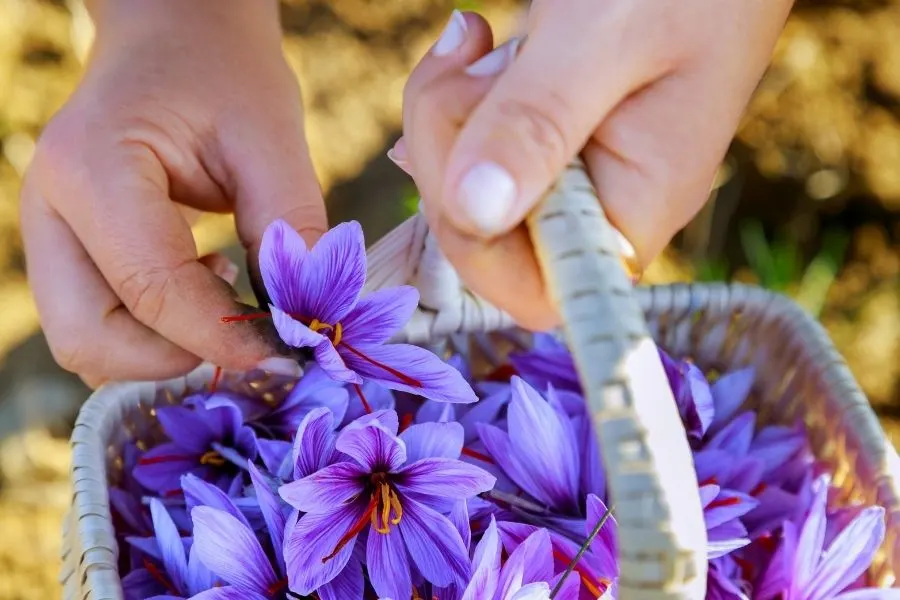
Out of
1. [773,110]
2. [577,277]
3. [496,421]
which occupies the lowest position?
[496,421]

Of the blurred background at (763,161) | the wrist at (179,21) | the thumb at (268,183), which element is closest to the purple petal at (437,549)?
the thumb at (268,183)

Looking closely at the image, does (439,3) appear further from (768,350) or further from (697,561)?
(697,561)

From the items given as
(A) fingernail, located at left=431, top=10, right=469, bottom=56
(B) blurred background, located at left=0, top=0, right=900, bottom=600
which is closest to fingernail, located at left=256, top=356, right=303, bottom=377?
(A) fingernail, located at left=431, top=10, right=469, bottom=56

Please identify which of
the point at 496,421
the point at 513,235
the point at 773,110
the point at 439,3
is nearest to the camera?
the point at 513,235

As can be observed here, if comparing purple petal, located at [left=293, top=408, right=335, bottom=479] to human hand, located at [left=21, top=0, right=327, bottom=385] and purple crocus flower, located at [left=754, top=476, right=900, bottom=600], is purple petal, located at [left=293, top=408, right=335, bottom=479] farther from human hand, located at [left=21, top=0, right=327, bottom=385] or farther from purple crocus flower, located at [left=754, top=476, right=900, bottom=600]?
purple crocus flower, located at [left=754, top=476, right=900, bottom=600]

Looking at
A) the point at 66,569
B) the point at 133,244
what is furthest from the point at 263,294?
the point at 66,569

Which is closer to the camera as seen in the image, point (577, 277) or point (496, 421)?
point (577, 277)

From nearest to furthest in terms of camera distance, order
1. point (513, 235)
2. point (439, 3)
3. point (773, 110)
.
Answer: point (513, 235), point (773, 110), point (439, 3)
